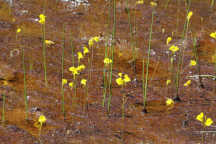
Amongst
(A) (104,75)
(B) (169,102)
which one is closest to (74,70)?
(A) (104,75)

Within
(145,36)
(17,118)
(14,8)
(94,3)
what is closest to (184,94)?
(145,36)

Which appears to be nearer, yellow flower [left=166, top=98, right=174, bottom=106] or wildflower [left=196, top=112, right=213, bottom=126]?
wildflower [left=196, top=112, right=213, bottom=126]

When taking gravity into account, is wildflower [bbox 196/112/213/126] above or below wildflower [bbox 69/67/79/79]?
below

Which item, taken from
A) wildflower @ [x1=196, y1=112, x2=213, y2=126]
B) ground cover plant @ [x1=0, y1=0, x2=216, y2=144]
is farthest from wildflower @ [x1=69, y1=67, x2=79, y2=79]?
wildflower @ [x1=196, y1=112, x2=213, y2=126]

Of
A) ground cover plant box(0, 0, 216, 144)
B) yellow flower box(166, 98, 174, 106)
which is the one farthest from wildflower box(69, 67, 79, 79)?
yellow flower box(166, 98, 174, 106)

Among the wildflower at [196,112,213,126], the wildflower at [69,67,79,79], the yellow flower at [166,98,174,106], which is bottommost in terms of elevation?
the wildflower at [196,112,213,126]

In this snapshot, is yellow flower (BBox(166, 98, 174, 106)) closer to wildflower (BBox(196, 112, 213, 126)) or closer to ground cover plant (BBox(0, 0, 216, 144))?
ground cover plant (BBox(0, 0, 216, 144))

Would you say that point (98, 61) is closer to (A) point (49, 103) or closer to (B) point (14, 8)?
(A) point (49, 103)

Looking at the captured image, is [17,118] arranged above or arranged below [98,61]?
below
